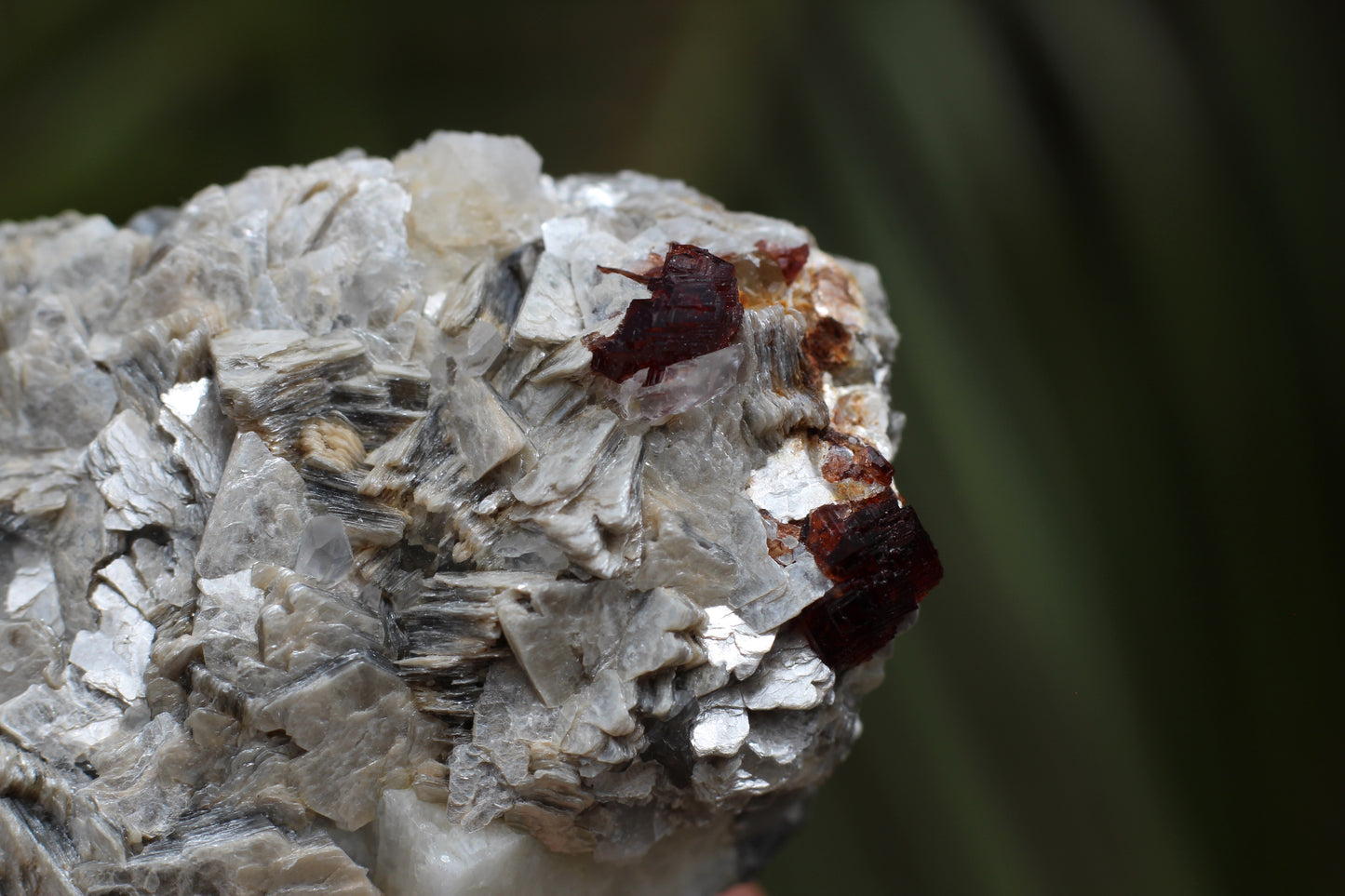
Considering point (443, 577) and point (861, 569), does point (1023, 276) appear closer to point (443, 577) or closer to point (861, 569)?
point (861, 569)

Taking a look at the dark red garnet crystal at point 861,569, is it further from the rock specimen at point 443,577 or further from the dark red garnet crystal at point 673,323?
the dark red garnet crystal at point 673,323

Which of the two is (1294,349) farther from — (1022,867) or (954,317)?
(1022,867)

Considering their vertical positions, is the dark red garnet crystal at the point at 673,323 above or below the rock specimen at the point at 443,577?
above

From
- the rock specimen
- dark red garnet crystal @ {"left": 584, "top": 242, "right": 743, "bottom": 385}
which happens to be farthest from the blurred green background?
dark red garnet crystal @ {"left": 584, "top": 242, "right": 743, "bottom": 385}

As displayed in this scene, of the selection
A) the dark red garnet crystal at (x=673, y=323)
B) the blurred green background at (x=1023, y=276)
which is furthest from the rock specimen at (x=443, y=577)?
the blurred green background at (x=1023, y=276)

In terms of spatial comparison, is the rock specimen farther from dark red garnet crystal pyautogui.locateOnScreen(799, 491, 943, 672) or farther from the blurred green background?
the blurred green background

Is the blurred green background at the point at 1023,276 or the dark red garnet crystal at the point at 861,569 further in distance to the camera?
the blurred green background at the point at 1023,276

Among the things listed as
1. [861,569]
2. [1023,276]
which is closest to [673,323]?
[861,569]

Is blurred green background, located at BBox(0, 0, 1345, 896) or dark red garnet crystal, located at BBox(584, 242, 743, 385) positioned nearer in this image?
dark red garnet crystal, located at BBox(584, 242, 743, 385)

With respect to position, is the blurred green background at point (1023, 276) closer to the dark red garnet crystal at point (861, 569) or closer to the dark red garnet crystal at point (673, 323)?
the dark red garnet crystal at point (861, 569)

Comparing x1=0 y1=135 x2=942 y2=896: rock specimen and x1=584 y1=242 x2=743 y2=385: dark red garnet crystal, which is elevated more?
x1=584 y1=242 x2=743 y2=385: dark red garnet crystal
